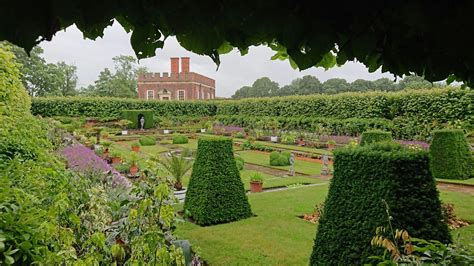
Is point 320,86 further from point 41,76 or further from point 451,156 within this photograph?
point 451,156

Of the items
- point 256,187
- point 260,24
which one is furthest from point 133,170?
point 260,24

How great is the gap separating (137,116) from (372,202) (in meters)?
25.0

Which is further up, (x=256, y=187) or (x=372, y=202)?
(x=372, y=202)

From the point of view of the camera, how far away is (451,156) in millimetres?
9891

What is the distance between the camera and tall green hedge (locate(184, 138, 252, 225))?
19.3 ft

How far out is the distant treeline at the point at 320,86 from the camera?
45.5 meters

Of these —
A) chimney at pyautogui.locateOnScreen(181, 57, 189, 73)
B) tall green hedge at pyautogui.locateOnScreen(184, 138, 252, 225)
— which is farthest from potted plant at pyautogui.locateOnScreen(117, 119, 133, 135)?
chimney at pyautogui.locateOnScreen(181, 57, 189, 73)

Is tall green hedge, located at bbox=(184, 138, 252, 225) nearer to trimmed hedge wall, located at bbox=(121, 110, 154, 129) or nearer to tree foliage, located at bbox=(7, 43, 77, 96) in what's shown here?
trimmed hedge wall, located at bbox=(121, 110, 154, 129)

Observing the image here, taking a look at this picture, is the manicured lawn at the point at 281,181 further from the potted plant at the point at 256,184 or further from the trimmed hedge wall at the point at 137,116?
the trimmed hedge wall at the point at 137,116

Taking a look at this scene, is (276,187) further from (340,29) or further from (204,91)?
(204,91)

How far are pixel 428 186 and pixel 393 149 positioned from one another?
1.78 ft

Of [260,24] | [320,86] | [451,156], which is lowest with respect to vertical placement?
[451,156]

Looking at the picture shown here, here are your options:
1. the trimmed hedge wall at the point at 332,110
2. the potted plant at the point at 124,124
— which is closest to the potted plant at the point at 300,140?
the trimmed hedge wall at the point at 332,110

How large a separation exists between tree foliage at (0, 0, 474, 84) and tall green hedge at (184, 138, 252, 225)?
16.1 ft
